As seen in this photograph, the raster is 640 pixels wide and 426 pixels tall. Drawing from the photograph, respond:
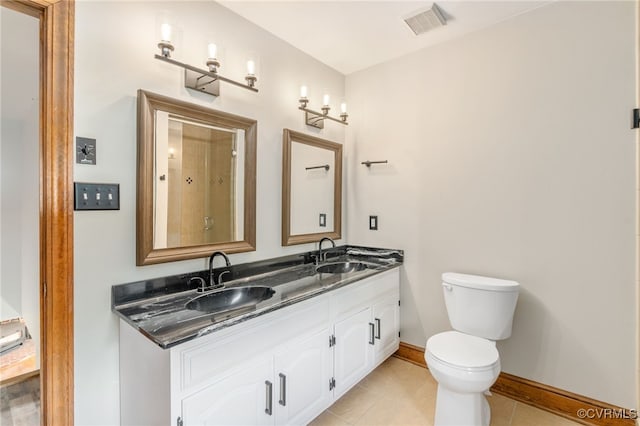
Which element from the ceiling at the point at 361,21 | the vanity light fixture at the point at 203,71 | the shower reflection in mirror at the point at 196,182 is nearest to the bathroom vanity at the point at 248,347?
the shower reflection in mirror at the point at 196,182

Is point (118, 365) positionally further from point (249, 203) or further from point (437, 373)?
point (437, 373)

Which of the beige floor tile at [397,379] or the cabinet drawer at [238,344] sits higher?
the cabinet drawer at [238,344]

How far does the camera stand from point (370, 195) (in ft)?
8.77

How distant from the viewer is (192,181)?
1.67 m

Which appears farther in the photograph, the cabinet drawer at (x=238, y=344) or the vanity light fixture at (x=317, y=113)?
the vanity light fixture at (x=317, y=113)

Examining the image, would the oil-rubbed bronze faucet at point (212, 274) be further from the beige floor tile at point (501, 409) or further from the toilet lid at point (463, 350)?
the beige floor tile at point (501, 409)

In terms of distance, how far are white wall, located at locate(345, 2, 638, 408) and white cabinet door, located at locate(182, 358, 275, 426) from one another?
1471mm

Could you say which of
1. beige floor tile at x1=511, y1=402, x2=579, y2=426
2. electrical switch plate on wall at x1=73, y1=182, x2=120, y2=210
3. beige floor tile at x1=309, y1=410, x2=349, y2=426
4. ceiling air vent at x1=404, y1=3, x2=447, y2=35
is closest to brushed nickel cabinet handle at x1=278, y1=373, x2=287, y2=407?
beige floor tile at x1=309, y1=410, x2=349, y2=426

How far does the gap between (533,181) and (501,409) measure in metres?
1.47

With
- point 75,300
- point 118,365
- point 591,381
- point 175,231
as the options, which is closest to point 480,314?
point 591,381

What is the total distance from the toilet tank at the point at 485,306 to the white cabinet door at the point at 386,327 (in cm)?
49

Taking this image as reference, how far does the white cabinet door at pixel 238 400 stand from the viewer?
1.15 meters

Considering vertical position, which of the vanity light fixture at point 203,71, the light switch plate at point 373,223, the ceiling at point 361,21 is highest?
the ceiling at point 361,21

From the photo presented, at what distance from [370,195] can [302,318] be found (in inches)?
56.1
